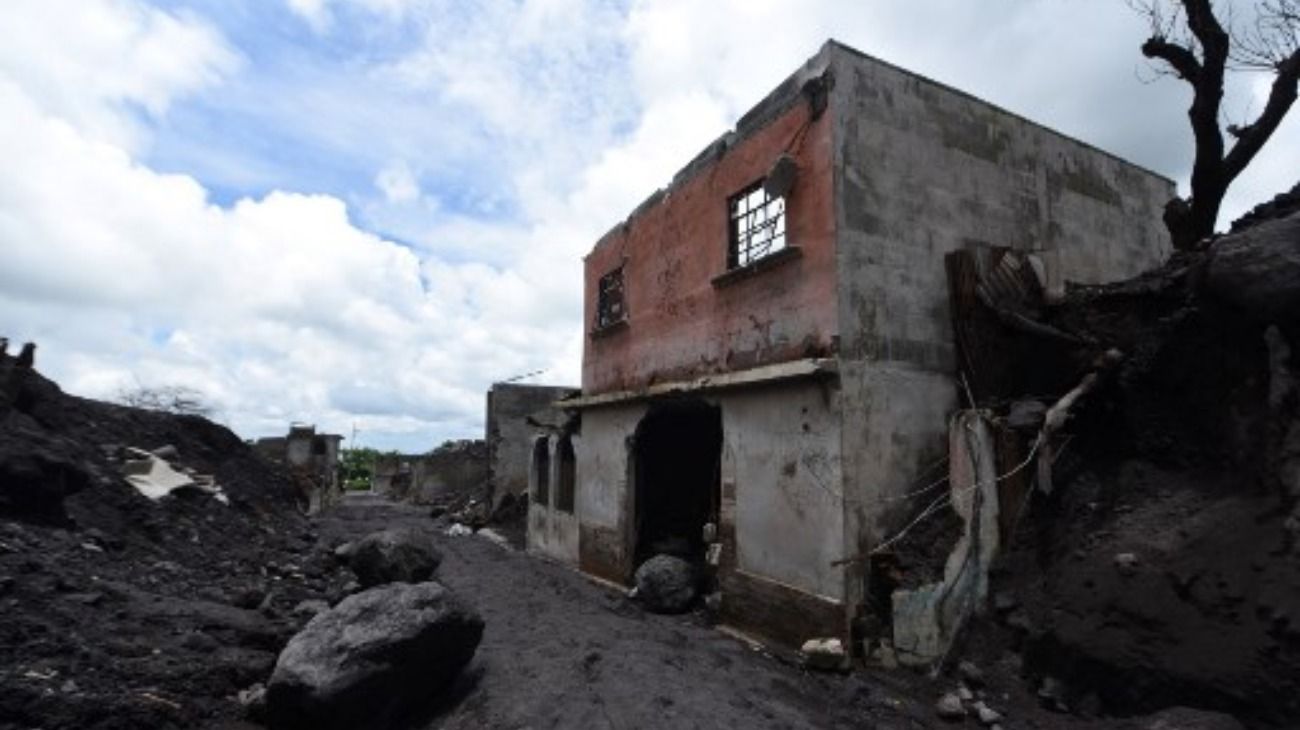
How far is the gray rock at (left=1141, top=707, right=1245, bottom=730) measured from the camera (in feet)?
17.1

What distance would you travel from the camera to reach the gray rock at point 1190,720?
17.1 feet

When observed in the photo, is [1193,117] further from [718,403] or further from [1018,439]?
[718,403]

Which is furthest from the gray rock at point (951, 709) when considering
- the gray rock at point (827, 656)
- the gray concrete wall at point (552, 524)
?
the gray concrete wall at point (552, 524)

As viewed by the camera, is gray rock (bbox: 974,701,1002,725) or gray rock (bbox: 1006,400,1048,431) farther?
gray rock (bbox: 1006,400,1048,431)

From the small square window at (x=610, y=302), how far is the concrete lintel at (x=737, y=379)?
60.2 inches

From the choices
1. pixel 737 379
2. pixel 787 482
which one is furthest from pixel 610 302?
pixel 787 482

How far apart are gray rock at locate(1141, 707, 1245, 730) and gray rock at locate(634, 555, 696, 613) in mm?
6094

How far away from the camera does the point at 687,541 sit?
42.5ft

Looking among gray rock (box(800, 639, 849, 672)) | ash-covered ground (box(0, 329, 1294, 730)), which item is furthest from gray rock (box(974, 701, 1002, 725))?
gray rock (box(800, 639, 849, 672))

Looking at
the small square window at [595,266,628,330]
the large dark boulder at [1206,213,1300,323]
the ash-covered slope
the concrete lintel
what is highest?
the small square window at [595,266,628,330]

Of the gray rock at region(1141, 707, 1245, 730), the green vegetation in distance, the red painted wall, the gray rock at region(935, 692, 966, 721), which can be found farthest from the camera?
the green vegetation in distance

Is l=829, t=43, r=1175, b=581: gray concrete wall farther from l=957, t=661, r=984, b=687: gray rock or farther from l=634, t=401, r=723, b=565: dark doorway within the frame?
l=634, t=401, r=723, b=565: dark doorway

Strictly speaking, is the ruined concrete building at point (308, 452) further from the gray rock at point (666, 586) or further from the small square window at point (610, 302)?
the gray rock at point (666, 586)

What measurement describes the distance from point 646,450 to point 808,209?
582 centimetres
